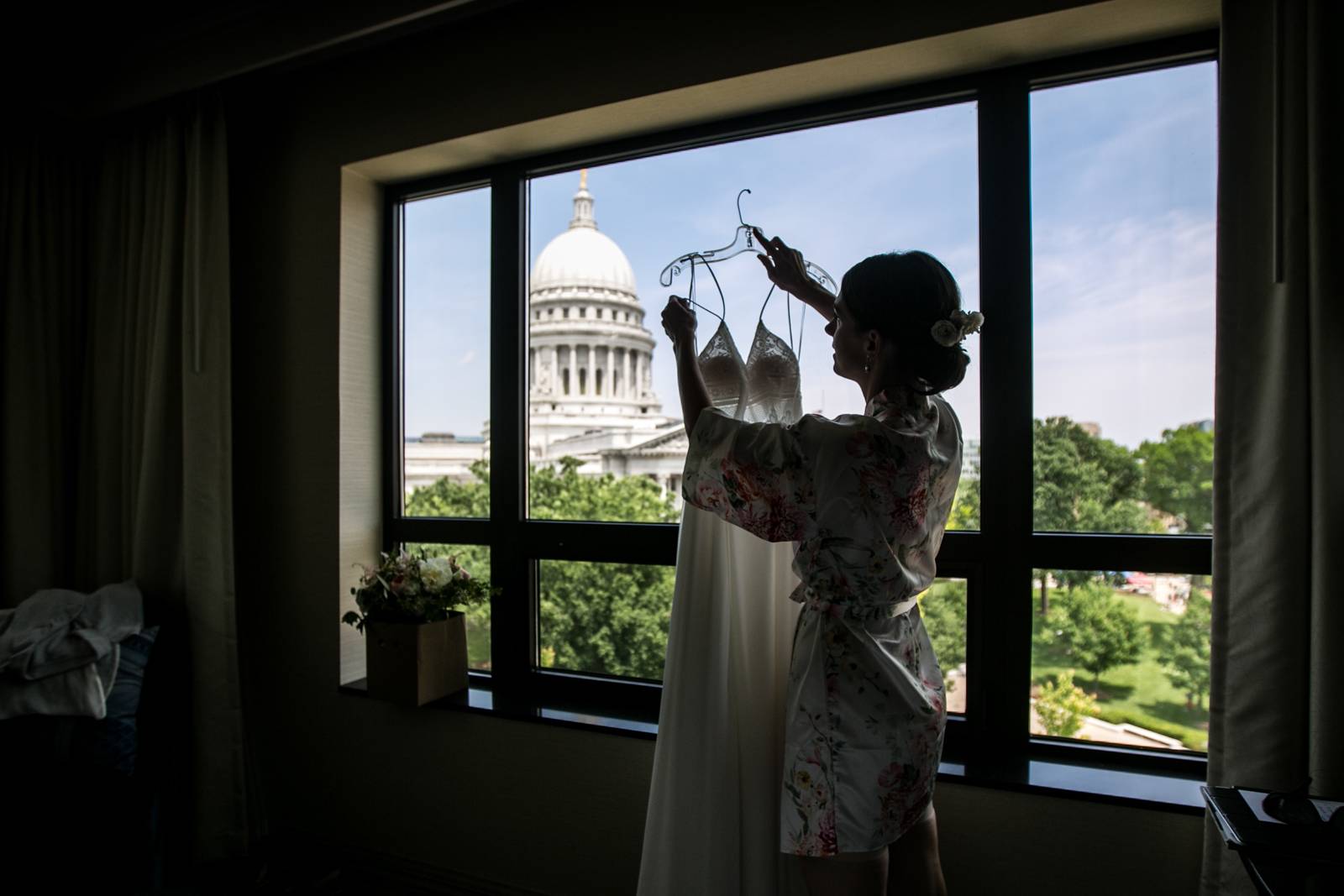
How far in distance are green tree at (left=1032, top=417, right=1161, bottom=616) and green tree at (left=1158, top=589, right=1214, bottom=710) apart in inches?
7.1

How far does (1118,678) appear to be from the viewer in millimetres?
1608

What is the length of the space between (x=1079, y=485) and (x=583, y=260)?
140cm

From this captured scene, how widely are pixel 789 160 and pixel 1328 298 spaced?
1.14 m

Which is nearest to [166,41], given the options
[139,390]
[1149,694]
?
[139,390]

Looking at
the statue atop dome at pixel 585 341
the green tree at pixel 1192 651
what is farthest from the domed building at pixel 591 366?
the green tree at pixel 1192 651

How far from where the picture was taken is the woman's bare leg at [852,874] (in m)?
1.16

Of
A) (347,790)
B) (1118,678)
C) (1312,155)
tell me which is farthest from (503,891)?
(1312,155)

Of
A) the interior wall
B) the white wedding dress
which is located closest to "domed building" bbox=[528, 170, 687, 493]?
the interior wall

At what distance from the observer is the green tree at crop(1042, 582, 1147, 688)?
160 cm

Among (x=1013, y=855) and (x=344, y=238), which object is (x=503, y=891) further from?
(x=344, y=238)

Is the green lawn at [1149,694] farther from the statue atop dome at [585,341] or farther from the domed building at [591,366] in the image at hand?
the statue atop dome at [585,341]

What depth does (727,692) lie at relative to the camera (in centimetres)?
138

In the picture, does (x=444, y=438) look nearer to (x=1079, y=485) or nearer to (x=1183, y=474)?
(x=1079, y=485)

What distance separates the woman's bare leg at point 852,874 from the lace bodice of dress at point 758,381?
724 millimetres
